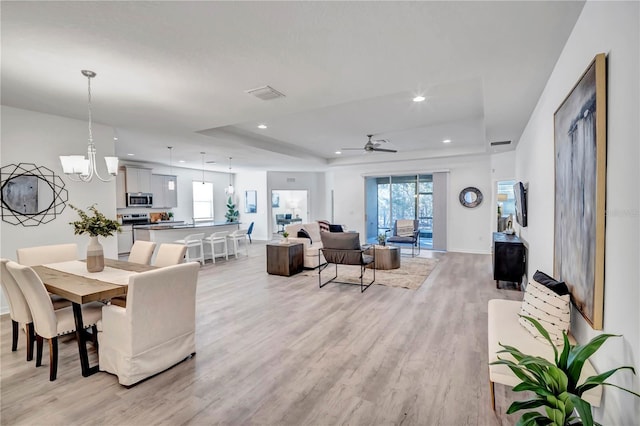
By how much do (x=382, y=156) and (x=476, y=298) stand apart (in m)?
5.10

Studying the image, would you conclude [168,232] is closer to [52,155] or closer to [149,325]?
[52,155]

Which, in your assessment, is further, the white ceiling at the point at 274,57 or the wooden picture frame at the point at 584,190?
the white ceiling at the point at 274,57

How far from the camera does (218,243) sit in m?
7.88

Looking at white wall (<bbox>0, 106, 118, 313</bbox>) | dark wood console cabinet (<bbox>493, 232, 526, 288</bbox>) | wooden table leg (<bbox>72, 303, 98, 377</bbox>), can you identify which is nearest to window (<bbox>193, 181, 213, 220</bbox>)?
white wall (<bbox>0, 106, 118, 313</bbox>)

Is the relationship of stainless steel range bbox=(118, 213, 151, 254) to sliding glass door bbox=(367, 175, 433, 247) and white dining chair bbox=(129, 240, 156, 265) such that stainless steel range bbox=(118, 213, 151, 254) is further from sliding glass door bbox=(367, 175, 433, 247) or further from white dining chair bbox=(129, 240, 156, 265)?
sliding glass door bbox=(367, 175, 433, 247)

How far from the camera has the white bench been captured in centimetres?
165

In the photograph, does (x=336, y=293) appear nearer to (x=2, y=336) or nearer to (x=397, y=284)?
(x=397, y=284)

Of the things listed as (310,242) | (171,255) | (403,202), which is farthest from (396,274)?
(403,202)

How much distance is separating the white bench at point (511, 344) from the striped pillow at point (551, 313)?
89 millimetres

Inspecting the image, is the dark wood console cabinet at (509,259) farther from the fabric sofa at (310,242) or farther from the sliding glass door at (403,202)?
the sliding glass door at (403,202)

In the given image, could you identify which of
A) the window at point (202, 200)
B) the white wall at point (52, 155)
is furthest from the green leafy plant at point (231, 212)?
the white wall at point (52, 155)

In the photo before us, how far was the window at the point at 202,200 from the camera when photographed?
35.4 feet

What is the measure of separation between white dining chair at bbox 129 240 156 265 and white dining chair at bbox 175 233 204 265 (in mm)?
2559

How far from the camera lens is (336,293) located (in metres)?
4.75
